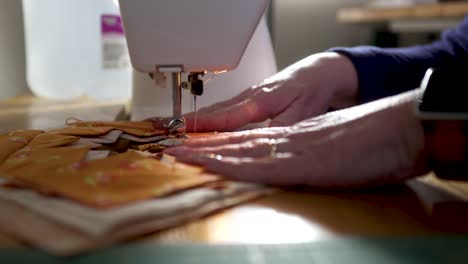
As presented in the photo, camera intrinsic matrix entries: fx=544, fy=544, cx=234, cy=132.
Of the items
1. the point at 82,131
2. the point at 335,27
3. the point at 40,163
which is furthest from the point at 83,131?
the point at 335,27

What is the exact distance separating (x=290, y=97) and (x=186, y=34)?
23 cm

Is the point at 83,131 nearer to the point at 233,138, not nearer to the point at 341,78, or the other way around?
the point at 233,138

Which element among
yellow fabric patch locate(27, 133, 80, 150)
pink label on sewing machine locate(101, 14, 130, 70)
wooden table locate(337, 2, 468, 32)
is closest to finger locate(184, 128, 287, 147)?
yellow fabric patch locate(27, 133, 80, 150)

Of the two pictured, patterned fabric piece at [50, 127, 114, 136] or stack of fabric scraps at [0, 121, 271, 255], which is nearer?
stack of fabric scraps at [0, 121, 271, 255]

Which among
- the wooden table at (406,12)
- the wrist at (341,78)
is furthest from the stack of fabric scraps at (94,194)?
the wooden table at (406,12)

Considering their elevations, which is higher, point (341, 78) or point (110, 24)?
point (110, 24)

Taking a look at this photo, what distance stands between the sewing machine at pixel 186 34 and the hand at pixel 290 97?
8cm

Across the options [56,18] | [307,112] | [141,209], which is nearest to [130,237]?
[141,209]

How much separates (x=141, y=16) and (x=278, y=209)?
36 centimetres

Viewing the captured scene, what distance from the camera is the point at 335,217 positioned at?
0.55 meters

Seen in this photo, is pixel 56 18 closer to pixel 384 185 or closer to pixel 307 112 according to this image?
pixel 307 112

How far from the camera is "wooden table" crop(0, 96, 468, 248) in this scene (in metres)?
0.49

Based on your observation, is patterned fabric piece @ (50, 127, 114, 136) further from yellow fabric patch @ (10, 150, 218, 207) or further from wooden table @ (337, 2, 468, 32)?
wooden table @ (337, 2, 468, 32)

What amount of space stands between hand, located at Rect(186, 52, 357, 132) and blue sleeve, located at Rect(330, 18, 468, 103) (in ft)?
0.08
